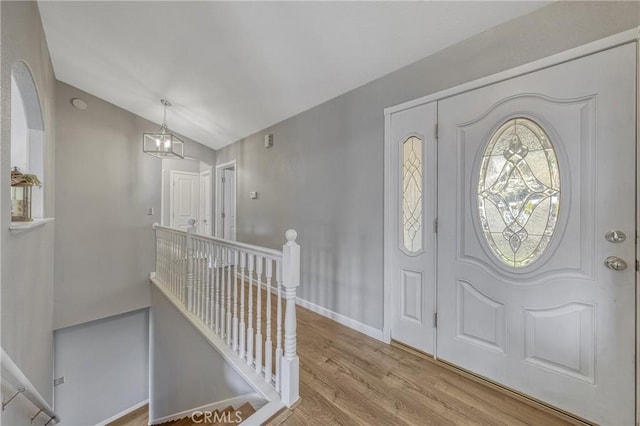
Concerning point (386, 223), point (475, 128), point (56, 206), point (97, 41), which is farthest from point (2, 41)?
point (56, 206)

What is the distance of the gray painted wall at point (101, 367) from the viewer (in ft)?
12.4

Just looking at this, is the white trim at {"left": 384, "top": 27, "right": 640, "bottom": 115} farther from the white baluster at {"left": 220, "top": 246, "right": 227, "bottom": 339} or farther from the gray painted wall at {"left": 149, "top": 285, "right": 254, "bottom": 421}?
the gray painted wall at {"left": 149, "top": 285, "right": 254, "bottom": 421}

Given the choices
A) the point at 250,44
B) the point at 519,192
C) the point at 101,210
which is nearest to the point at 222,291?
the point at 250,44

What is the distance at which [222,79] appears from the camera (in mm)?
2791

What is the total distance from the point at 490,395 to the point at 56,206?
5011mm

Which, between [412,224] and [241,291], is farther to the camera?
[412,224]

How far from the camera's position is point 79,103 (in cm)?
365

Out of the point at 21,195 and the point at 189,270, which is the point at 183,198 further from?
the point at 21,195

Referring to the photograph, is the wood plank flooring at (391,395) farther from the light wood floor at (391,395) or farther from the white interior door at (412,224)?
the white interior door at (412,224)

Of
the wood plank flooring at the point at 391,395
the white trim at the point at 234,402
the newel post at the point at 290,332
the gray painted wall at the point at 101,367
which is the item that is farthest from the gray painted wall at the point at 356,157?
the gray painted wall at the point at 101,367

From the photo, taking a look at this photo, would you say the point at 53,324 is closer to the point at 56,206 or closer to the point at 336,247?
the point at 56,206

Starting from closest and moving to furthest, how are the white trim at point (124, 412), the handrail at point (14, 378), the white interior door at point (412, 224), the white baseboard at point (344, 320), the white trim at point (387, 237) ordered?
the handrail at point (14, 378), the white interior door at point (412, 224), the white trim at point (387, 237), the white baseboard at point (344, 320), the white trim at point (124, 412)

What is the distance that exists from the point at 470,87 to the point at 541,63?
0.37 meters

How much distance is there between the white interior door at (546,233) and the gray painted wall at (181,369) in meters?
1.68
